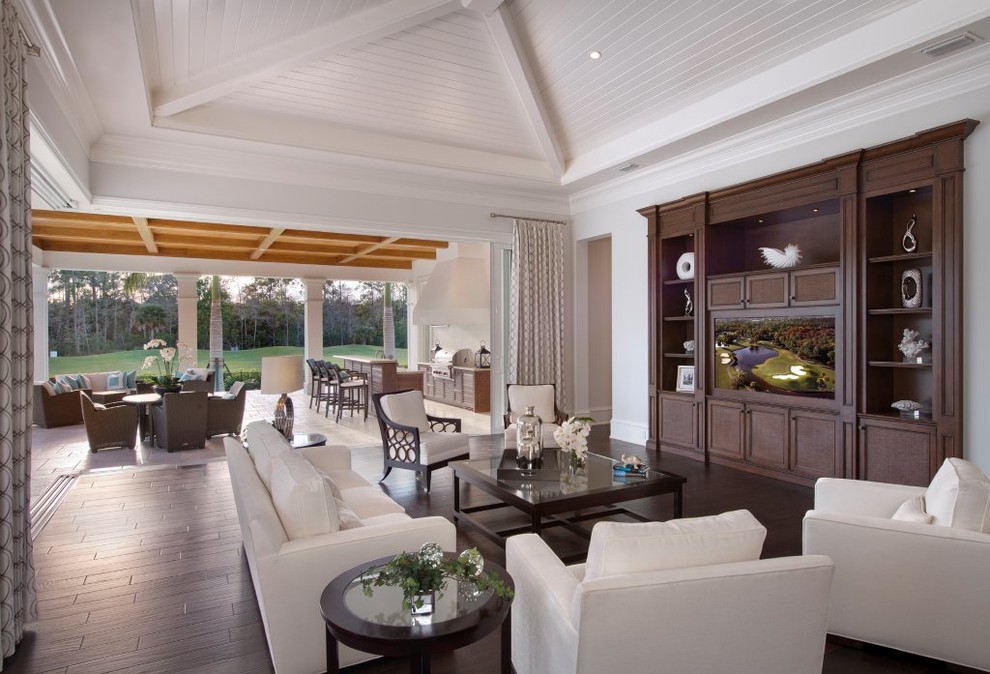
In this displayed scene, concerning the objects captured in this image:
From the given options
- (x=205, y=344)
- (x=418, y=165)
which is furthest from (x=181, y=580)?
(x=205, y=344)

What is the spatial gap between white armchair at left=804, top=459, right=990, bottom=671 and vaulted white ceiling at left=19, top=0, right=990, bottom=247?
3087mm

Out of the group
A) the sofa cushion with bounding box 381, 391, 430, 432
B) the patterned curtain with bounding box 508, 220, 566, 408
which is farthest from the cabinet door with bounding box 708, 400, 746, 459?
the sofa cushion with bounding box 381, 391, 430, 432

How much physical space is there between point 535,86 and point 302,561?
197 inches

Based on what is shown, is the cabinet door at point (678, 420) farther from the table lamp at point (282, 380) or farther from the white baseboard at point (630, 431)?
the table lamp at point (282, 380)

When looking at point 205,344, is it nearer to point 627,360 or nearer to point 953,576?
point 627,360

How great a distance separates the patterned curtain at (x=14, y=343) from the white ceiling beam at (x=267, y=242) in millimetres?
4703

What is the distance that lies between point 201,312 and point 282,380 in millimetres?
12667

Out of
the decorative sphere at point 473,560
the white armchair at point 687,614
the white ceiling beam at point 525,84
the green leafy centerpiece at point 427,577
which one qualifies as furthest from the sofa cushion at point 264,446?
the white ceiling beam at point 525,84

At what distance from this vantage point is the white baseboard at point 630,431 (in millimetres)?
6883

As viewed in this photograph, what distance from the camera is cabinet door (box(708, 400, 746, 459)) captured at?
18.6 feet

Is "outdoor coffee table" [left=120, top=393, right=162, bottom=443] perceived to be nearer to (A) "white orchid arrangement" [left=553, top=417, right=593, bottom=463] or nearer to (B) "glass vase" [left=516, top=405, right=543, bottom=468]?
(B) "glass vase" [left=516, top=405, right=543, bottom=468]

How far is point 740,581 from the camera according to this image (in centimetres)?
170

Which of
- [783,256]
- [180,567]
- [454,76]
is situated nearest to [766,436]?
[783,256]

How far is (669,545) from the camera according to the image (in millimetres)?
1757
